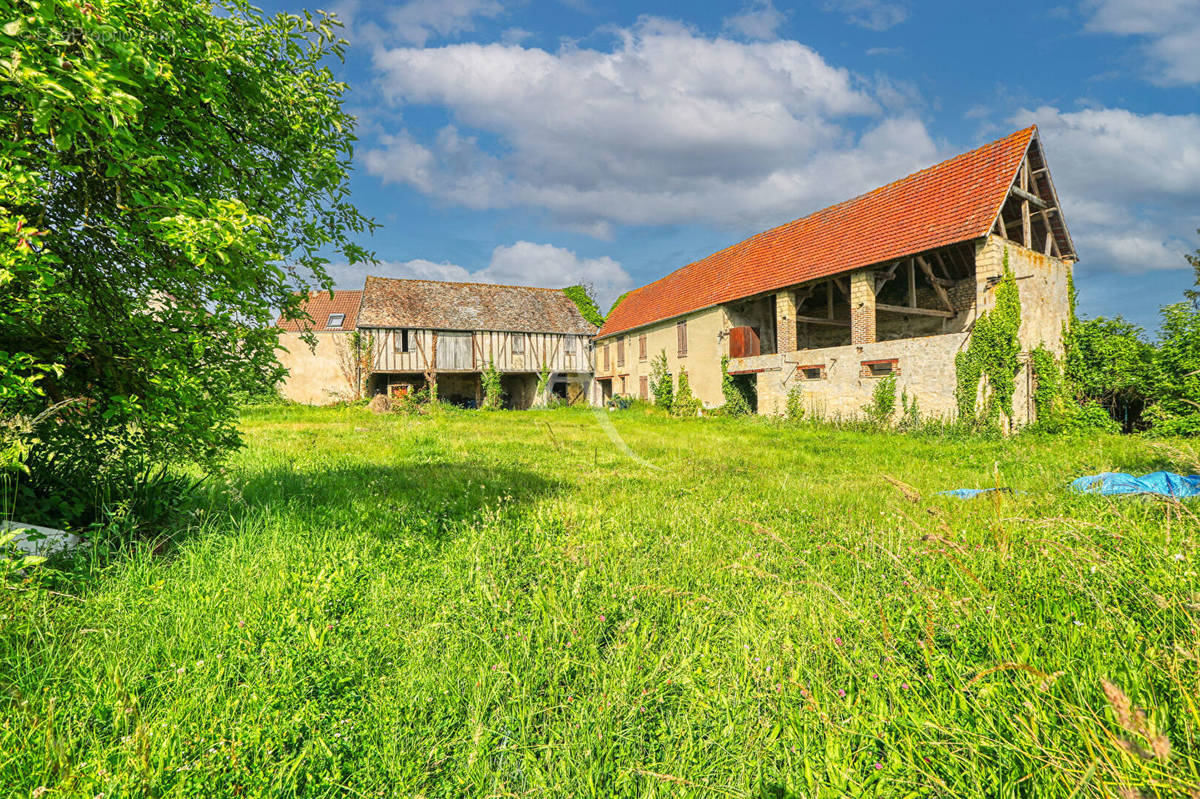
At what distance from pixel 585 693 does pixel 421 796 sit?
84 cm

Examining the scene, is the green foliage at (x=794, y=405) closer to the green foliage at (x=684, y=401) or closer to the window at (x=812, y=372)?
the window at (x=812, y=372)

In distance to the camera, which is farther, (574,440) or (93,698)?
(574,440)

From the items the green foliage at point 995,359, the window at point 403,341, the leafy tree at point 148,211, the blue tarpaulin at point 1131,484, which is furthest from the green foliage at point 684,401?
the leafy tree at point 148,211

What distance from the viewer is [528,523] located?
5316 millimetres

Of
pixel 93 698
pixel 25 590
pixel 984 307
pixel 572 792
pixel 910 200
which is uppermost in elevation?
pixel 910 200

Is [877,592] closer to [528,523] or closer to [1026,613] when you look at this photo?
[1026,613]

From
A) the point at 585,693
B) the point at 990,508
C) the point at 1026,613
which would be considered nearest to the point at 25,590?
the point at 585,693

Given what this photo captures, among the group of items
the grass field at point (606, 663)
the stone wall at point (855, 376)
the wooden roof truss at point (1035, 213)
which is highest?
the wooden roof truss at point (1035, 213)

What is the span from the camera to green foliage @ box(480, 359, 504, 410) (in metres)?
31.0

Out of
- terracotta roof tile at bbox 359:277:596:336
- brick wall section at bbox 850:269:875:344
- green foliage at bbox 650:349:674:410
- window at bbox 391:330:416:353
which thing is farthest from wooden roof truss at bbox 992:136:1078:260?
window at bbox 391:330:416:353

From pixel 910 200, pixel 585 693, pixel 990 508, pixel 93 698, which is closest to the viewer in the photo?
pixel 93 698

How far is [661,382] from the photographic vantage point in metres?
27.4

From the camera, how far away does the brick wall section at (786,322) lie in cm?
1984

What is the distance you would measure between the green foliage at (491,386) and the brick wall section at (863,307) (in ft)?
64.9
